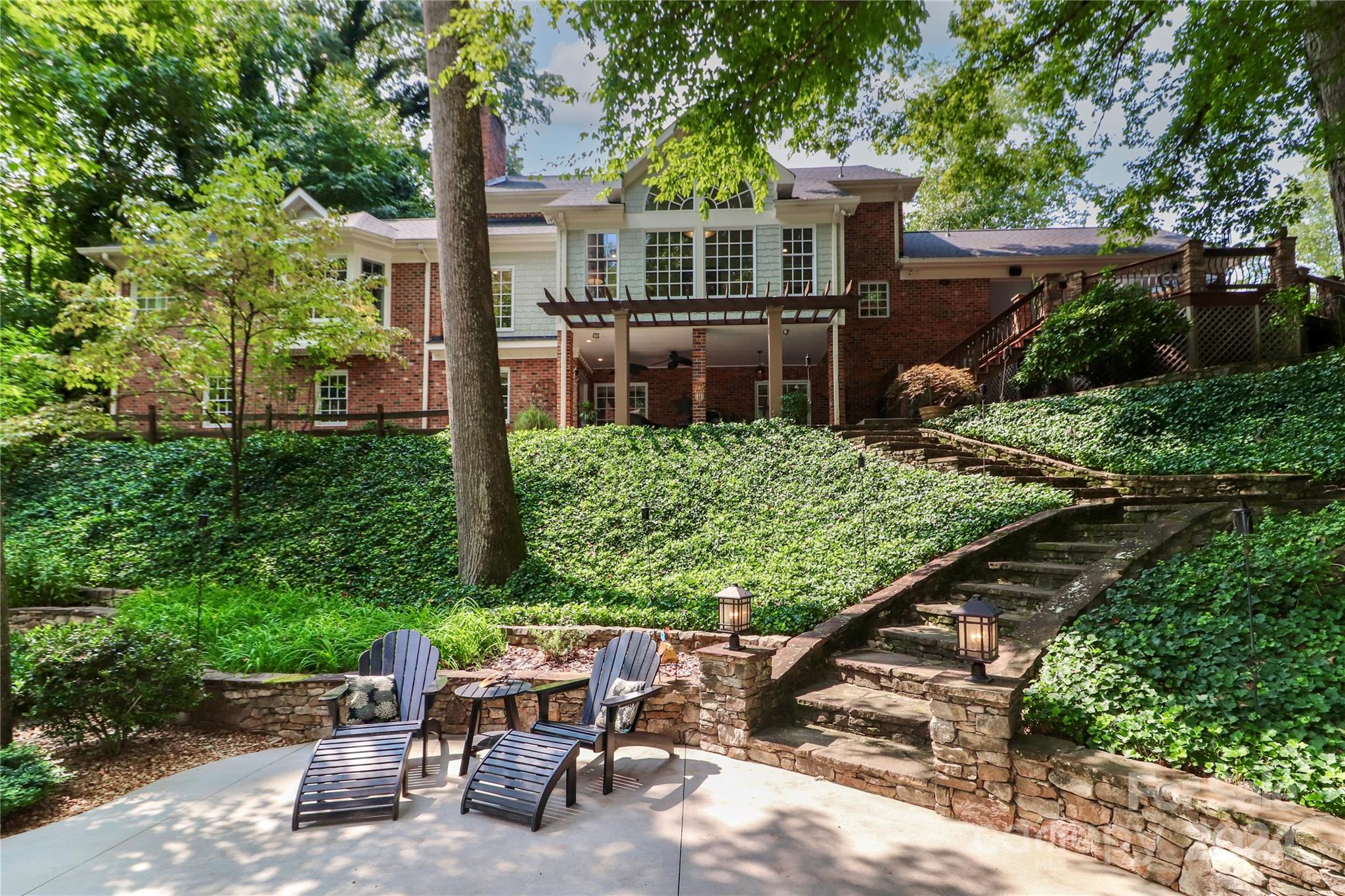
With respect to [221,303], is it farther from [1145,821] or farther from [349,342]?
[1145,821]

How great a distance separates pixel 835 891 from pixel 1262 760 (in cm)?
202

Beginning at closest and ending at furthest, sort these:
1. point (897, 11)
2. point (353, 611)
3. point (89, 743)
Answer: point (89, 743) → point (897, 11) → point (353, 611)

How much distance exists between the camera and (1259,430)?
805 cm

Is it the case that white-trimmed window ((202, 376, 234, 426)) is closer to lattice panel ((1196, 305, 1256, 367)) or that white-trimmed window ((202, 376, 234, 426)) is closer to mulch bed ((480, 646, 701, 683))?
mulch bed ((480, 646, 701, 683))

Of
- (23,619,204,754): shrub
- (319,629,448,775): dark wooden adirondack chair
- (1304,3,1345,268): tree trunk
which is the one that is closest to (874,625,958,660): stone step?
(319,629,448,775): dark wooden adirondack chair

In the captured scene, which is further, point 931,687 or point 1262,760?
point 931,687

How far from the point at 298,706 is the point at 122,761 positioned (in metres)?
1.09

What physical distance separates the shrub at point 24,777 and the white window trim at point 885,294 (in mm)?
16001

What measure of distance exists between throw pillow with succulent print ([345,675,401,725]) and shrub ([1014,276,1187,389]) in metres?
10.8

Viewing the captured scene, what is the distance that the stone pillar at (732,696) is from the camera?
14.9 feet

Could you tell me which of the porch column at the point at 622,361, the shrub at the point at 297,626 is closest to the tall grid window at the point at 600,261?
the porch column at the point at 622,361

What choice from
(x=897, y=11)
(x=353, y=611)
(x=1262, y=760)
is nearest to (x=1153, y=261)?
(x=897, y=11)

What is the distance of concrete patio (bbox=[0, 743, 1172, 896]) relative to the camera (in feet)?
9.91

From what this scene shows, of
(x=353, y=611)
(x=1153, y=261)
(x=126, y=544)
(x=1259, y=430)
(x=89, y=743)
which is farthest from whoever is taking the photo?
(x=1153, y=261)
